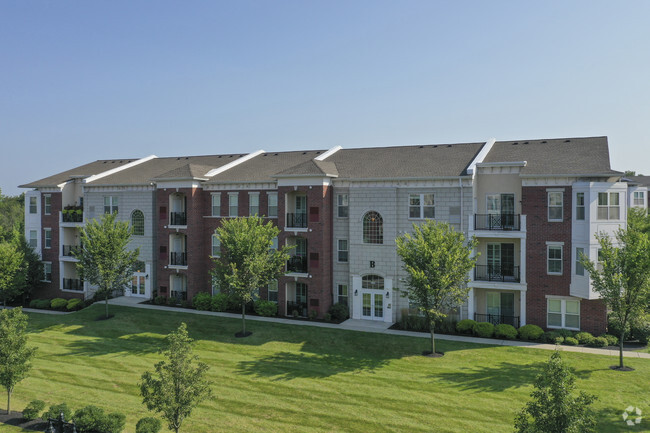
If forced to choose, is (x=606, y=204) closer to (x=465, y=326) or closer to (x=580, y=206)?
(x=580, y=206)

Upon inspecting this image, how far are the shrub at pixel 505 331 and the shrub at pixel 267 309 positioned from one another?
589 inches

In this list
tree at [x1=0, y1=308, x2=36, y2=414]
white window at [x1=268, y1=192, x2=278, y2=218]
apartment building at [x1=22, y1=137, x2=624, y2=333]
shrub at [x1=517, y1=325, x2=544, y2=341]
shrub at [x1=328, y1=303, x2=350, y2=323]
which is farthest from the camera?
white window at [x1=268, y1=192, x2=278, y2=218]

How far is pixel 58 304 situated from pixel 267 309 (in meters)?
18.9

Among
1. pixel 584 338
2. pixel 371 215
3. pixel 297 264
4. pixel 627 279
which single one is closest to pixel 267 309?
pixel 297 264

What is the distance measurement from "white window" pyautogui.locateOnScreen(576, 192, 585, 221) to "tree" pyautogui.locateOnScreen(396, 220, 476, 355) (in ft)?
23.8

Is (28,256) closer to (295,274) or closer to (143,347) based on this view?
(143,347)

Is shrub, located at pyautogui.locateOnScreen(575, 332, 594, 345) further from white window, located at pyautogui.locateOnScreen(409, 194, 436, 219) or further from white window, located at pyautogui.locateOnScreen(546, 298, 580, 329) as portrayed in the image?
white window, located at pyautogui.locateOnScreen(409, 194, 436, 219)

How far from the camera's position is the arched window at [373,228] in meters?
32.7

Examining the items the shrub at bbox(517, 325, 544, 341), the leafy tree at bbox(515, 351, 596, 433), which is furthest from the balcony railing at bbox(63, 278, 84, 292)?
the leafy tree at bbox(515, 351, 596, 433)

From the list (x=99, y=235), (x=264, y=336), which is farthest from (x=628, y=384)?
(x=99, y=235)

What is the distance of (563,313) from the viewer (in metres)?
28.7

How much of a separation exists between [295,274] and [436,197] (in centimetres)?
1104

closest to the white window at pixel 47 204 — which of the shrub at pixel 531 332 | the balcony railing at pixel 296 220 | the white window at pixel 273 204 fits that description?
the white window at pixel 273 204

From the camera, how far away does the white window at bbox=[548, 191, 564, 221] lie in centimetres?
2878
